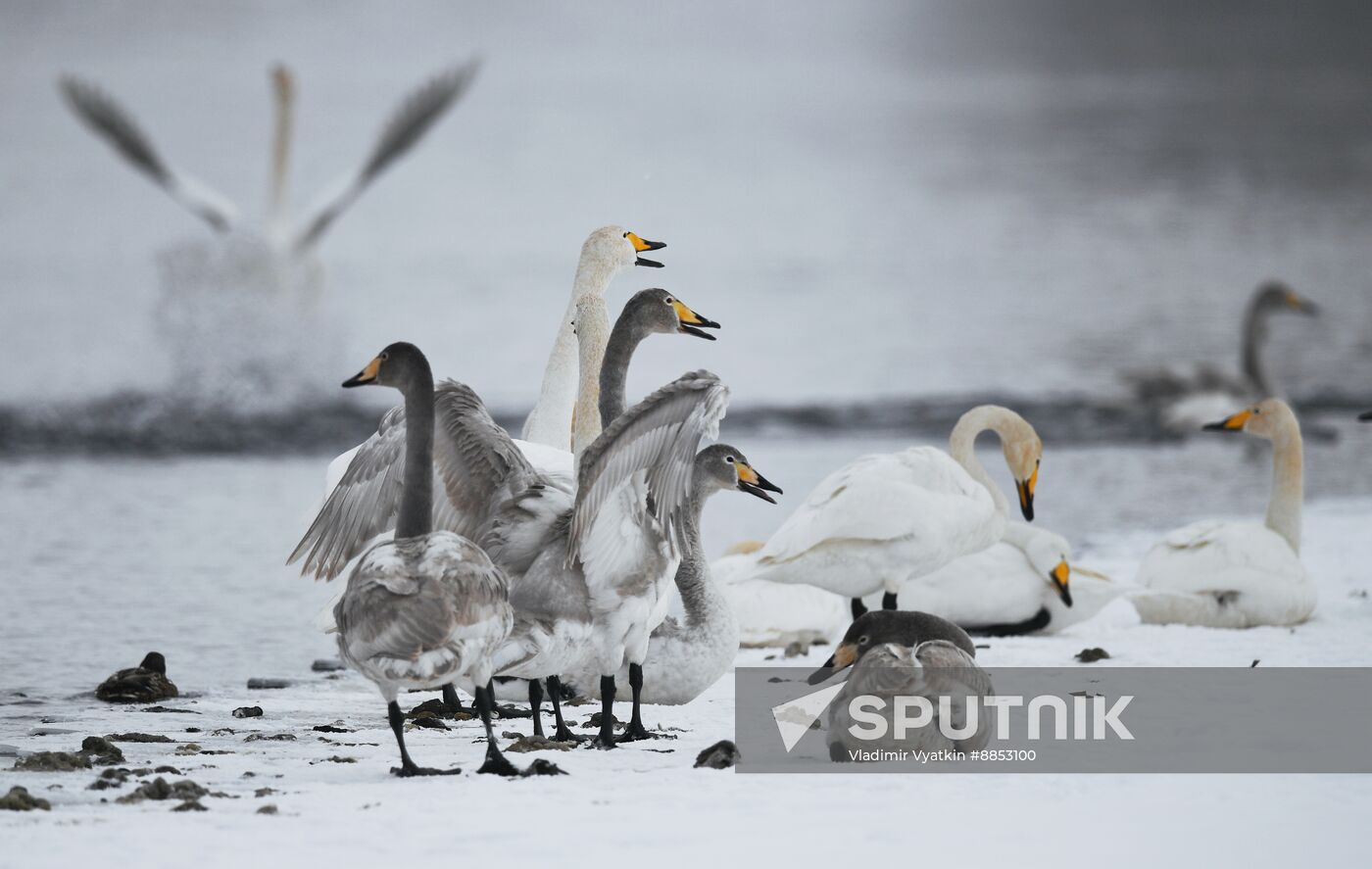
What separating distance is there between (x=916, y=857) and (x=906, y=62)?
99.7 ft

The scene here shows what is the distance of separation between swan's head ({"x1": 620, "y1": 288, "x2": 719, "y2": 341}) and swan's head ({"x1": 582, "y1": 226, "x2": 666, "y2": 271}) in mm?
1275

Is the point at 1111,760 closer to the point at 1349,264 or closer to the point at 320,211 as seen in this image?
the point at 320,211

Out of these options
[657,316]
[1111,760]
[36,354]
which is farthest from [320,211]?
[1111,760]

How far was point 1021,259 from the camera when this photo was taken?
2480cm

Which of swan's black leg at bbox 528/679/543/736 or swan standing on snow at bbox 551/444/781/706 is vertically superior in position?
swan standing on snow at bbox 551/444/781/706

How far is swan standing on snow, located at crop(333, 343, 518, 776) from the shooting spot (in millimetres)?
4215

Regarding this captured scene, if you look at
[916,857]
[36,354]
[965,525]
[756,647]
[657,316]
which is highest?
[36,354]

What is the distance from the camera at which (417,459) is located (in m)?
4.74

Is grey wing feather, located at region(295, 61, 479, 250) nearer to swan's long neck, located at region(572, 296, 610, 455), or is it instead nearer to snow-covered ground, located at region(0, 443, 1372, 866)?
snow-covered ground, located at region(0, 443, 1372, 866)

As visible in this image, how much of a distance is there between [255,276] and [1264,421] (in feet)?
40.8

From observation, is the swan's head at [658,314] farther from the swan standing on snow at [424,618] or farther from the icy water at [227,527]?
the icy water at [227,527]

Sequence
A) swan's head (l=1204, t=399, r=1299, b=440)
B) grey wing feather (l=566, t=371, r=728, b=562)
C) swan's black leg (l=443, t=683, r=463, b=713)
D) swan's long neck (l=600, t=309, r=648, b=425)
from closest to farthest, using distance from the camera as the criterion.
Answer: grey wing feather (l=566, t=371, r=728, b=562), swan's long neck (l=600, t=309, r=648, b=425), swan's black leg (l=443, t=683, r=463, b=713), swan's head (l=1204, t=399, r=1299, b=440)

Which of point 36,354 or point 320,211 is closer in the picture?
point 320,211

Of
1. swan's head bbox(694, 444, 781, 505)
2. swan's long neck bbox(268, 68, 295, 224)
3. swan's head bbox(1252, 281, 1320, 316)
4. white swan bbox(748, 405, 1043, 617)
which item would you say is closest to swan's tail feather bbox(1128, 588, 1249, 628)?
white swan bbox(748, 405, 1043, 617)
